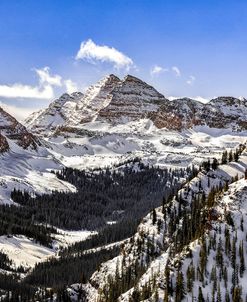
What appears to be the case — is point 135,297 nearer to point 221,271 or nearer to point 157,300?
point 157,300

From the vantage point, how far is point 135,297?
7844 inches

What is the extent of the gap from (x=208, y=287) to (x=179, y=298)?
1058cm

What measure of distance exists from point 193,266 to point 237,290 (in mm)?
16732

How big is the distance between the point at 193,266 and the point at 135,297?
2043 centimetres

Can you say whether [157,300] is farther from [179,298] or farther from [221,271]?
[221,271]

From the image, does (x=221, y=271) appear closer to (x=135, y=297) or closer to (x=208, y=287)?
(x=208, y=287)

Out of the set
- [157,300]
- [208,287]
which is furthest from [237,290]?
[157,300]

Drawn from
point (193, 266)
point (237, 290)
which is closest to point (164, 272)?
point (193, 266)

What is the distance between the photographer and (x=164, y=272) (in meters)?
200

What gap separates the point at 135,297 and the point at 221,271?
2788cm

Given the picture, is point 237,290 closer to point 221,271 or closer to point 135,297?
point 221,271

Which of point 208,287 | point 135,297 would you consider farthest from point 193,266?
point 135,297

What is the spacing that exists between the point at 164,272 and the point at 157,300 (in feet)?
42.6

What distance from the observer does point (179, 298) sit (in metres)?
189
